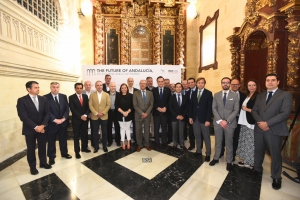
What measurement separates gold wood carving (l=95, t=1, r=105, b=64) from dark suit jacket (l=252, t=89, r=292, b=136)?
6701 mm

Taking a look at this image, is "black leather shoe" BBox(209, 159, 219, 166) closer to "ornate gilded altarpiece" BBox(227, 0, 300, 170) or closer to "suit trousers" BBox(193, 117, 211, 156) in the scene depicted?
"suit trousers" BBox(193, 117, 211, 156)

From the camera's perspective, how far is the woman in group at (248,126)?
280cm

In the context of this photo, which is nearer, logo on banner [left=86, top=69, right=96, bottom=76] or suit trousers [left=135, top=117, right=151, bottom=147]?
suit trousers [left=135, top=117, right=151, bottom=147]

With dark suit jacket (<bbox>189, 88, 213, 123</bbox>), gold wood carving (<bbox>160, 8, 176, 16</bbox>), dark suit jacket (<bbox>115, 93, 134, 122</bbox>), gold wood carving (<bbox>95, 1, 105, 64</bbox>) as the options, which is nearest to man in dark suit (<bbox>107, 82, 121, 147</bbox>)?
dark suit jacket (<bbox>115, 93, 134, 122</bbox>)

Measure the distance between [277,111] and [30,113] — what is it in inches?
152

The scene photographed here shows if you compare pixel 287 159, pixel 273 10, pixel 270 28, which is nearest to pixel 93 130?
pixel 287 159

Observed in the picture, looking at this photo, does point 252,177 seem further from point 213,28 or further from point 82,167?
point 213,28

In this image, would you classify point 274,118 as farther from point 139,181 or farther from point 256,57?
point 256,57

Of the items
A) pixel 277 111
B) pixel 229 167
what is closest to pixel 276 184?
pixel 229 167

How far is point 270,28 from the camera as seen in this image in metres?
3.47

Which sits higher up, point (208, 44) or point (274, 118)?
point (208, 44)

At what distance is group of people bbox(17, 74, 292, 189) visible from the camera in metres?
2.44

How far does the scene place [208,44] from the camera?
→ 688 cm

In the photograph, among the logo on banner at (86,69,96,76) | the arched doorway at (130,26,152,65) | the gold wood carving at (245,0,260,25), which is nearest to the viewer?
the gold wood carving at (245,0,260,25)
